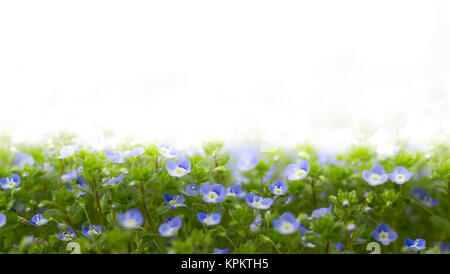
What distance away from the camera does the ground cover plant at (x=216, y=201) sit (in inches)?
34.4

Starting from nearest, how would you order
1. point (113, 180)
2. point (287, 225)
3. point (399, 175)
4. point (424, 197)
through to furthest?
1. point (287, 225)
2. point (113, 180)
3. point (399, 175)
4. point (424, 197)

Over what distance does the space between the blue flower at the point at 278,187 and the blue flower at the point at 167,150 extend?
277 mm

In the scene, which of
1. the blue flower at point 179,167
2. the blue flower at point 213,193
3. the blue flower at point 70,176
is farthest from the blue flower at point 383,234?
the blue flower at point 70,176

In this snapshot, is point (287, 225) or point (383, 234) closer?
point (287, 225)

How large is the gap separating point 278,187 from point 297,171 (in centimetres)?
8

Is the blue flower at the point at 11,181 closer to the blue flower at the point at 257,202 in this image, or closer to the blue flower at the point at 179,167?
the blue flower at the point at 179,167

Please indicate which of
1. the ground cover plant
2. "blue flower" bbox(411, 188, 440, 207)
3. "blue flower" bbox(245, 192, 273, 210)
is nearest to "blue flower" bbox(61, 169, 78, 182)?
the ground cover plant

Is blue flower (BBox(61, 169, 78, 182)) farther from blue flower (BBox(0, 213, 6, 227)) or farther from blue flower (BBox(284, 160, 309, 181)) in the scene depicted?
blue flower (BBox(284, 160, 309, 181))

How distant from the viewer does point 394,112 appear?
1585mm

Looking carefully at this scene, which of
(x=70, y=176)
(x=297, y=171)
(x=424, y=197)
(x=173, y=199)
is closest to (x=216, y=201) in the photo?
(x=173, y=199)

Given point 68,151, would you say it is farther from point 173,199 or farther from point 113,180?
point 173,199

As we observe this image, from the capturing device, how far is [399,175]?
3.32ft

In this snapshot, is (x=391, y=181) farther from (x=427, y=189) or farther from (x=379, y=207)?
Answer: (x=427, y=189)
